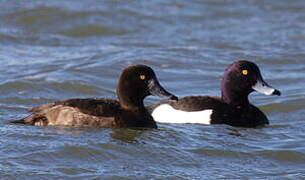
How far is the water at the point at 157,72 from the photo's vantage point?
877 cm

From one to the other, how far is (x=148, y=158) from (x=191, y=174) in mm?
728

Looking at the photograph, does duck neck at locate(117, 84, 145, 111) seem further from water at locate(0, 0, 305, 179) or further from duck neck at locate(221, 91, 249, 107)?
duck neck at locate(221, 91, 249, 107)

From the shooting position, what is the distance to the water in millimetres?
8766

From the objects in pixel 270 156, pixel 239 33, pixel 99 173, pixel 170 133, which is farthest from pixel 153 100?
pixel 239 33

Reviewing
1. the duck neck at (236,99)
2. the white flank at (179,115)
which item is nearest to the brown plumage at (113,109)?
the white flank at (179,115)

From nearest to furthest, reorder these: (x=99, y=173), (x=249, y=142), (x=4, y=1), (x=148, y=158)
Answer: (x=99, y=173) → (x=148, y=158) → (x=249, y=142) → (x=4, y=1)

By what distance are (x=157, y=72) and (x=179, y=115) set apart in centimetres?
425

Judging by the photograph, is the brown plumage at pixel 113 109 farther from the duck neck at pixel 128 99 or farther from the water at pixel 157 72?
the water at pixel 157 72

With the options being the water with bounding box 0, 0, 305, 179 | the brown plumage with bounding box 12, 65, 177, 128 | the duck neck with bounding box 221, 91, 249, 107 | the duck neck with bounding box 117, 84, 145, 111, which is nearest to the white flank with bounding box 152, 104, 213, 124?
the water with bounding box 0, 0, 305, 179

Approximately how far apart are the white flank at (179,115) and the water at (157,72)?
0.72 feet

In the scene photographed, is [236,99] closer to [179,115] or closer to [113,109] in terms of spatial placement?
[179,115]

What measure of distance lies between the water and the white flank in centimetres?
22

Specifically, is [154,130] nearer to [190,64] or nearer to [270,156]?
[270,156]

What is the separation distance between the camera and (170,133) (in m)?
10.2
